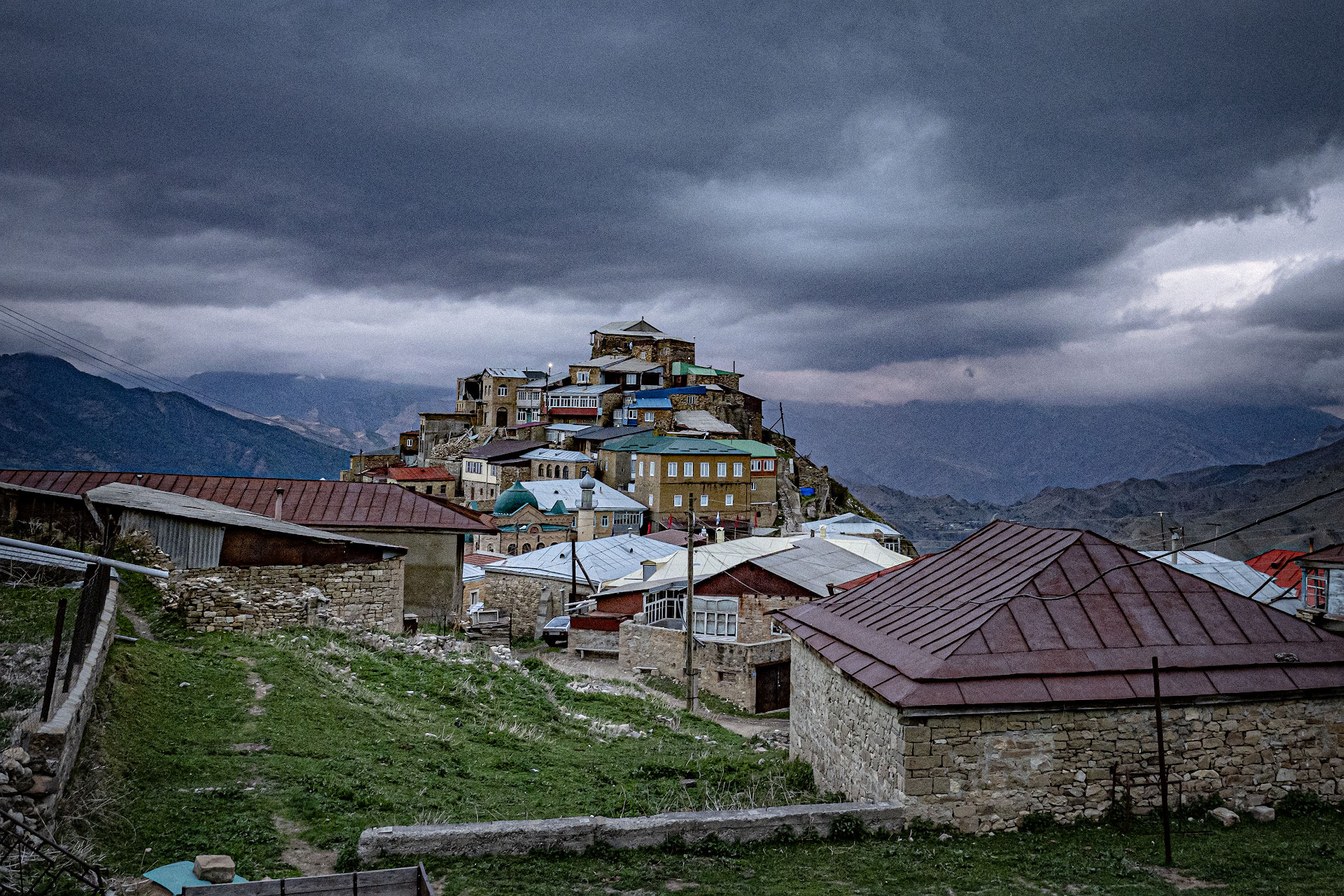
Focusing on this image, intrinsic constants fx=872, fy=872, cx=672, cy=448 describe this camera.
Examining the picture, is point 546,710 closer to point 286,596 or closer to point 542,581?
point 286,596

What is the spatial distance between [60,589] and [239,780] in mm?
5702

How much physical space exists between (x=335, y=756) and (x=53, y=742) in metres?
3.65

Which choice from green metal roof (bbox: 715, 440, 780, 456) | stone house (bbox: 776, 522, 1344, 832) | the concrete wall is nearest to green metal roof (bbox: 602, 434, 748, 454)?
green metal roof (bbox: 715, 440, 780, 456)

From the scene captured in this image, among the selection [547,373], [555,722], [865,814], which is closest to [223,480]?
[555,722]

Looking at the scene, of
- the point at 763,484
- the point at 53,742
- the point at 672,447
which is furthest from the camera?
the point at 763,484

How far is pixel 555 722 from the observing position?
16.2 metres

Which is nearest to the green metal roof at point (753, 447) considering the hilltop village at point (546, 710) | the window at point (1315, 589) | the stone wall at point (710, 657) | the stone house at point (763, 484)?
the stone house at point (763, 484)

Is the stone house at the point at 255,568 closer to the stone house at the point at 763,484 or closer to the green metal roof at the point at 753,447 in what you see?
the stone house at the point at 763,484

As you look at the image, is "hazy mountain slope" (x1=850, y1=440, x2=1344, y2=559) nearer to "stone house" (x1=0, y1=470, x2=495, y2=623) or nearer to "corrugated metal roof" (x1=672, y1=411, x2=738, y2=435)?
"corrugated metal roof" (x1=672, y1=411, x2=738, y2=435)

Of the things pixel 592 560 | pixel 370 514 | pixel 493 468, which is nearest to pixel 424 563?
pixel 370 514

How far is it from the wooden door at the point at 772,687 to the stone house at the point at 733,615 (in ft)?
0.07

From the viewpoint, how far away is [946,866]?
916 centimetres

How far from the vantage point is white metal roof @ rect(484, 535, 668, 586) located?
1590 inches

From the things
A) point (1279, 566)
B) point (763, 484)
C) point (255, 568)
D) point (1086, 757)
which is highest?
point (763, 484)
